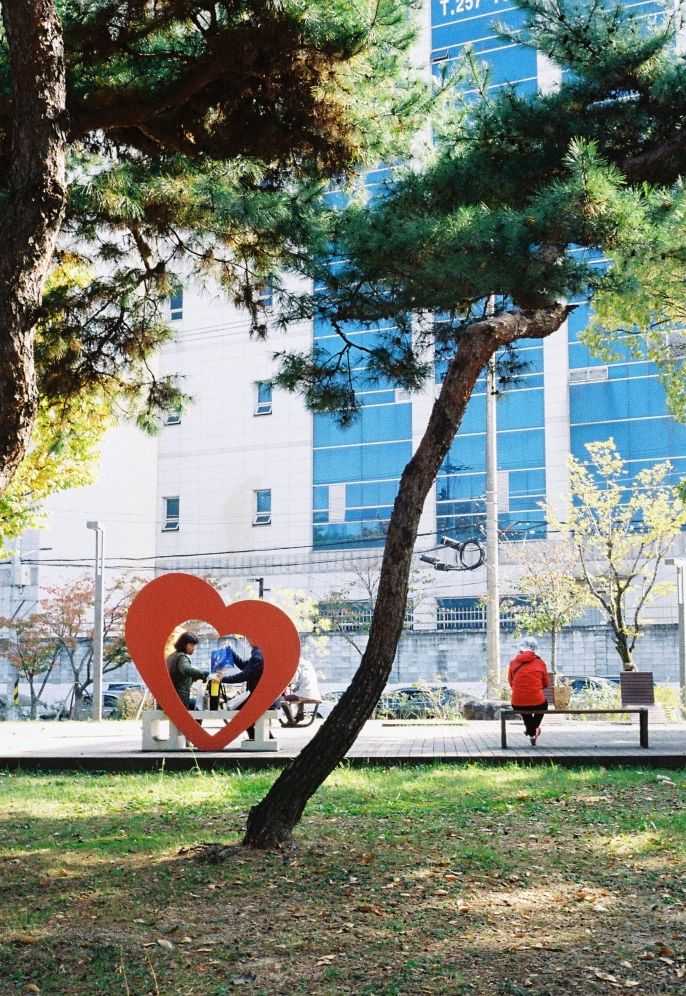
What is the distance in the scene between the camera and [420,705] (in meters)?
28.5

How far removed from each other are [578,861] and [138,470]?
41655 millimetres

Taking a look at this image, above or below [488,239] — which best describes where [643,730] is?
below

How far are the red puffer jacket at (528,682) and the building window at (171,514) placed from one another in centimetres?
3410

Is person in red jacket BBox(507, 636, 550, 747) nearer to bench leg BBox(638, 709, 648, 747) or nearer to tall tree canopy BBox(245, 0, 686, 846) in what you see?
bench leg BBox(638, 709, 648, 747)

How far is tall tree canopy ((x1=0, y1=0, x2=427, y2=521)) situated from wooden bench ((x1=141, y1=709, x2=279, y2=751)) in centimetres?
452

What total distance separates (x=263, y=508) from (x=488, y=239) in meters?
39.0

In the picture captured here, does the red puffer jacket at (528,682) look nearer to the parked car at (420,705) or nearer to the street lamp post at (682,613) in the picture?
the parked car at (420,705)

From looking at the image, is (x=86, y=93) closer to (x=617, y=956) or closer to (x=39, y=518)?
(x=617, y=956)

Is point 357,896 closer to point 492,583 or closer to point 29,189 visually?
point 29,189

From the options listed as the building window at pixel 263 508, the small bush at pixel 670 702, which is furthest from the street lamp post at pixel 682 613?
the building window at pixel 263 508

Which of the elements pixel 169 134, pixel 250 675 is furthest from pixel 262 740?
pixel 169 134

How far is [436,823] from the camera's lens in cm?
834

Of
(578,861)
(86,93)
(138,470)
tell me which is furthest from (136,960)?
(138,470)

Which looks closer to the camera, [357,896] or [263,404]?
[357,896]
